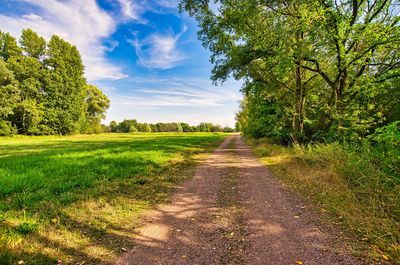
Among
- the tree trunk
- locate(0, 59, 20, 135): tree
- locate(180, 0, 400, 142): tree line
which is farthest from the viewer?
locate(0, 59, 20, 135): tree

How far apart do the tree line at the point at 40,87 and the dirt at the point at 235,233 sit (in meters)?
44.5

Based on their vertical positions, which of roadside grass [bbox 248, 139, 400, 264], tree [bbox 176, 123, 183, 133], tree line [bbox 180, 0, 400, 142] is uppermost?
tree line [bbox 180, 0, 400, 142]

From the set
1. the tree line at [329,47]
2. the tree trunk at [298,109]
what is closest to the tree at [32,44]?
the tree line at [329,47]

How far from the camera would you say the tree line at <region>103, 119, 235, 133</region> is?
114812 millimetres

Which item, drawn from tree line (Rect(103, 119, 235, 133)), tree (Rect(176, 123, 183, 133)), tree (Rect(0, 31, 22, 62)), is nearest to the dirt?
tree (Rect(0, 31, 22, 62))

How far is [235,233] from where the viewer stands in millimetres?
4238

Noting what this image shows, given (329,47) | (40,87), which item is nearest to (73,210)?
(329,47)

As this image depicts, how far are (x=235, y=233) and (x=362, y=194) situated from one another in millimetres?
3837

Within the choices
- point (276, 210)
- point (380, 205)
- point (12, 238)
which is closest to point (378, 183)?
point (380, 205)

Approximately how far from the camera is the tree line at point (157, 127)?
11481 centimetres

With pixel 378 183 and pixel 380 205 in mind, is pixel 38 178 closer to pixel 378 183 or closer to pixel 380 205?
pixel 380 205

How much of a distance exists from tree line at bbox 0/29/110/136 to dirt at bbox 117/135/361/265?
146 ft

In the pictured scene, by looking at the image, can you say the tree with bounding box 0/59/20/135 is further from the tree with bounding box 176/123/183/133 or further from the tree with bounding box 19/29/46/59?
the tree with bounding box 176/123/183/133

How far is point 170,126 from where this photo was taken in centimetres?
13112
